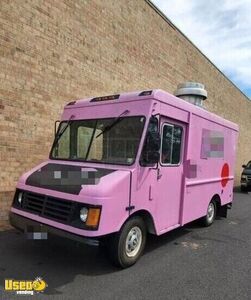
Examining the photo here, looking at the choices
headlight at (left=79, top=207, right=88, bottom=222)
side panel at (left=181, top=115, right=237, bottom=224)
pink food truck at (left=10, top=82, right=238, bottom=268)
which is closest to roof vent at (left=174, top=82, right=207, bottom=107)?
side panel at (left=181, top=115, right=237, bottom=224)

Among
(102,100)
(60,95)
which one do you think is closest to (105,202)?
(102,100)

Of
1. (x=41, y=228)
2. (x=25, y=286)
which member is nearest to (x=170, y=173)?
(x=41, y=228)

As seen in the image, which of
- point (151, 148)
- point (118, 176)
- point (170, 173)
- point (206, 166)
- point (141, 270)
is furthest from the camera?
point (206, 166)

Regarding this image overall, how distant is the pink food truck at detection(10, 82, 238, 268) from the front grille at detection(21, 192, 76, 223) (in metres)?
0.01

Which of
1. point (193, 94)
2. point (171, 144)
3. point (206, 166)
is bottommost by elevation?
point (206, 166)

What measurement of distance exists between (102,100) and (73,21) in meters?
4.29

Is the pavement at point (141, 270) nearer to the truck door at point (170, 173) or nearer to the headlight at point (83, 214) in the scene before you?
the headlight at point (83, 214)

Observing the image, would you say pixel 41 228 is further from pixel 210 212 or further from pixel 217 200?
pixel 217 200

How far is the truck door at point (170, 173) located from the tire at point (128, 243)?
576 mm

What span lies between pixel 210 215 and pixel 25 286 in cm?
550

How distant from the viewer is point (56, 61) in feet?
30.6

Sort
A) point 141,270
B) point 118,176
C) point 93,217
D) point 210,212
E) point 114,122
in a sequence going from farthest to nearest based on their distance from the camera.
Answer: point 210,212, point 114,122, point 141,270, point 118,176, point 93,217

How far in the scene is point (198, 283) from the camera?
5289mm

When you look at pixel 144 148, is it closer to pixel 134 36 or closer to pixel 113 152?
pixel 113 152
